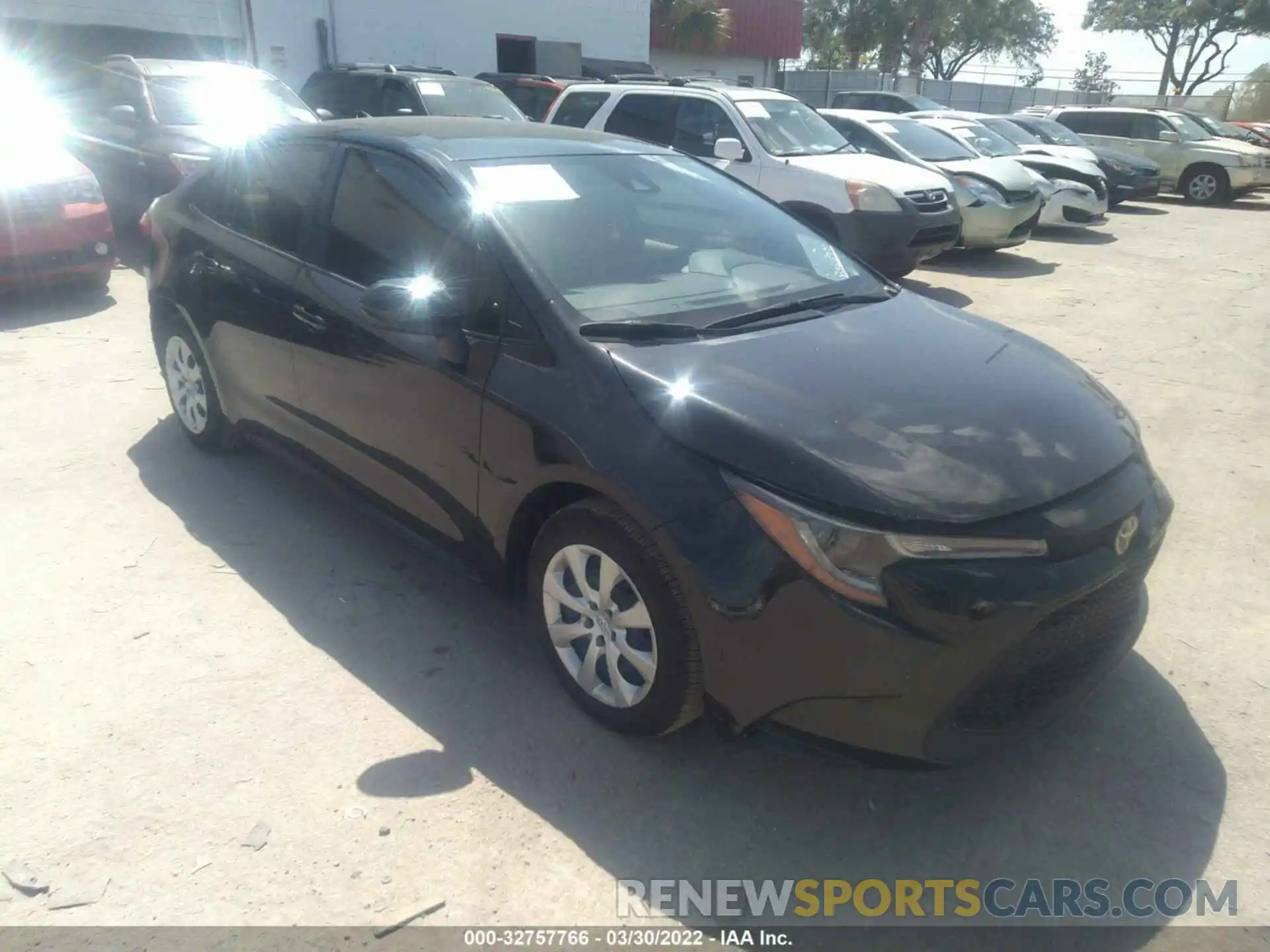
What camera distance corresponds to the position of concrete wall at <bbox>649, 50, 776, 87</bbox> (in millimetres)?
28828

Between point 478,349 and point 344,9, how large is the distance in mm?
17981

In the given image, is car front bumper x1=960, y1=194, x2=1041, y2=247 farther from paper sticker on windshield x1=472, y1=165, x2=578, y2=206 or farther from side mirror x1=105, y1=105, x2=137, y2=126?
side mirror x1=105, y1=105, x2=137, y2=126

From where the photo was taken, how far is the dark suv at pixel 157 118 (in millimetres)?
9016

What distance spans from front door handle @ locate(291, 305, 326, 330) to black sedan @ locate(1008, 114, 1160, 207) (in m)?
15.6

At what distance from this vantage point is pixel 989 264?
11.2 m

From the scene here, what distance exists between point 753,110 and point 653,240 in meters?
6.61

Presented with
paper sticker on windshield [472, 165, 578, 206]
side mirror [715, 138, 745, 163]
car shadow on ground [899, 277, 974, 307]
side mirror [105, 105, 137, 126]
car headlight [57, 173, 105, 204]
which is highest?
side mirror [105, 105, 137, 126]

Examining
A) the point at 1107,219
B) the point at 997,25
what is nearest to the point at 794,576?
the point at 1107,219

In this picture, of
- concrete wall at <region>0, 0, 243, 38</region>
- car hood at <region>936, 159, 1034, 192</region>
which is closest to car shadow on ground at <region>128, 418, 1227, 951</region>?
car hood at <region>936, 159, 1034, 192</region>

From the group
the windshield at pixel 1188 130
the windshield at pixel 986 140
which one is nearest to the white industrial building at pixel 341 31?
the windshield at pixel 986 140

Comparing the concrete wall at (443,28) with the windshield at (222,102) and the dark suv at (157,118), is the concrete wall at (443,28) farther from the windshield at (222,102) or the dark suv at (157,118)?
the windshield at (222,102)

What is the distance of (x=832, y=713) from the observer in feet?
8.01

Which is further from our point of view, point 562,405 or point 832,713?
point 562,405

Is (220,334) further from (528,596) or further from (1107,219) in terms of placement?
(1107,219)
